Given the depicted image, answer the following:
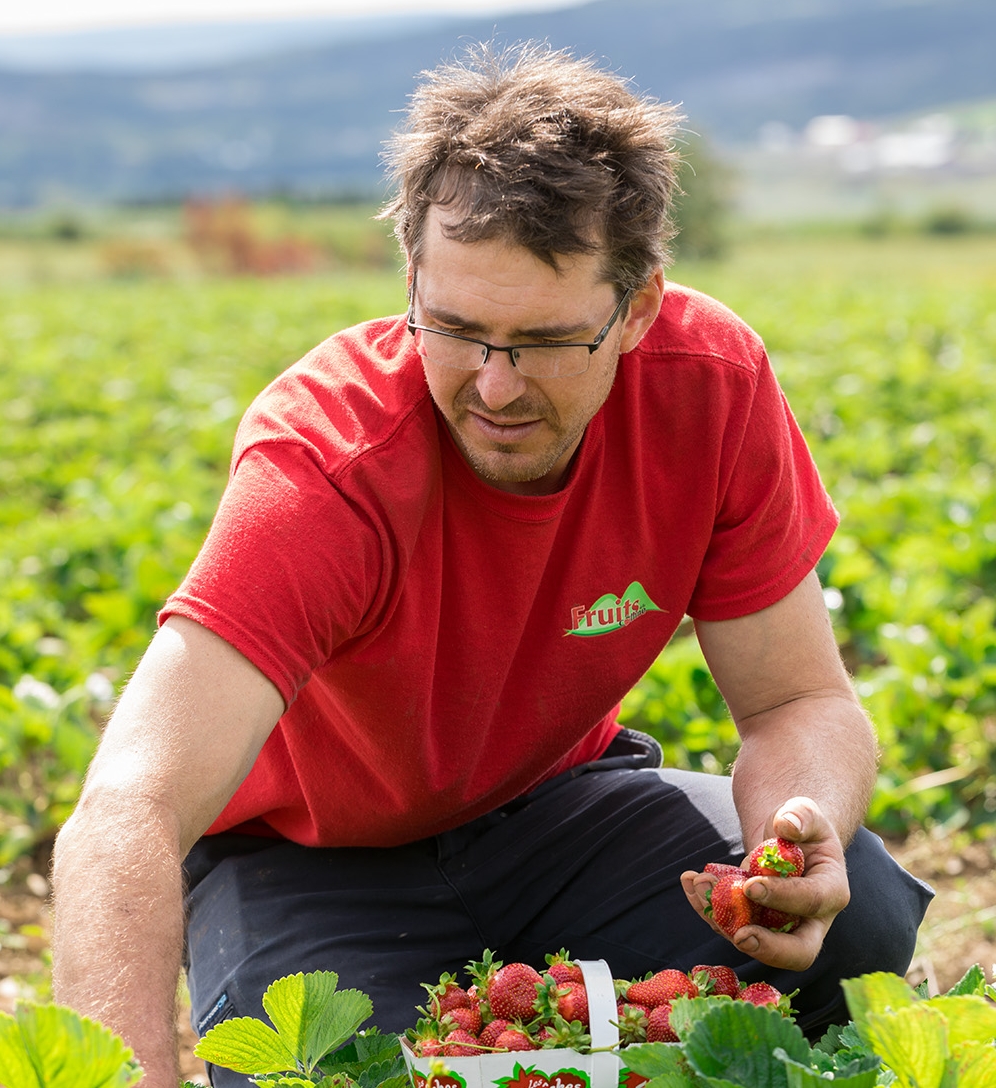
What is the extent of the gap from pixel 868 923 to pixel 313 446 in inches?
47.5

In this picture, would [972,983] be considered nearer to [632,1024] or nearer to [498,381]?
[632,1024]

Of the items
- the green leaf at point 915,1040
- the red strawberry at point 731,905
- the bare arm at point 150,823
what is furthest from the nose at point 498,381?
the green leaf at point 915,1040

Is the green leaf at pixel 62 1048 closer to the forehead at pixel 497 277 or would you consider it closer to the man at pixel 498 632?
the man at pixel 498 632

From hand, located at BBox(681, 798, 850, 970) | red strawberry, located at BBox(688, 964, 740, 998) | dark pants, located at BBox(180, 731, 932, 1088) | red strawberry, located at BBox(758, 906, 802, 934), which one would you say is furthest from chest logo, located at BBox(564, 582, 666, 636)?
red strawberry, located at BBox(688, 964, 740, 998)

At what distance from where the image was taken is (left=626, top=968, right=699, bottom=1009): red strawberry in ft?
5.07

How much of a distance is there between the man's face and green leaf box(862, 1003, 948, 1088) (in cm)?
112

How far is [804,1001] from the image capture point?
2.22m

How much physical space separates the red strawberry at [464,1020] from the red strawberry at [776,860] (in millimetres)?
470

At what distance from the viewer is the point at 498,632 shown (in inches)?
87.1

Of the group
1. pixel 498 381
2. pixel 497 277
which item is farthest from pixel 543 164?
pixel 498 381

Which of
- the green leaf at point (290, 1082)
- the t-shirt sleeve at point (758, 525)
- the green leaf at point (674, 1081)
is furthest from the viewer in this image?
the t-shirt sleeve at point (758, 525)

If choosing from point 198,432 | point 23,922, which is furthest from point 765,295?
point 23,922

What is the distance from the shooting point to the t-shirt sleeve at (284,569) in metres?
1.81

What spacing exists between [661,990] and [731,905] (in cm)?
26
